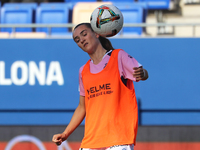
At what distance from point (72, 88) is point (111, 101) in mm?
2932

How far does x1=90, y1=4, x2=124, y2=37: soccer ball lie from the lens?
109 inches

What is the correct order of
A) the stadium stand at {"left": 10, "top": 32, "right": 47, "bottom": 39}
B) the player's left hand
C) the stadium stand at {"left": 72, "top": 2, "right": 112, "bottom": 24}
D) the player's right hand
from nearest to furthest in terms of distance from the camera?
the player's left hand < the player's right hand < the stadium stand at {"left": 10, "top": 32, "right": 47, "bottom": 39} < the stadium stand at {"left": 72, "top": 2, "right": 112, "bottom": 24}

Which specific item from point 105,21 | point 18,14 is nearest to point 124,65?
point 105,21

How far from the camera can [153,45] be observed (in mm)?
5363

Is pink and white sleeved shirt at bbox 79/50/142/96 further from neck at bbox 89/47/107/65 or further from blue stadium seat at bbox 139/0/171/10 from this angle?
blue stadium seat at bbox 139/0/171/10

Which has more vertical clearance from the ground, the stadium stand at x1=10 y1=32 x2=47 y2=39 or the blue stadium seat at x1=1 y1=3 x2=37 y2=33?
the blue stadium seat at x1=1 y1=3 x2=37 y2=33

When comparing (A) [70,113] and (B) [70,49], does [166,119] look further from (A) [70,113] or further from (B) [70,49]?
(B) [70,49]

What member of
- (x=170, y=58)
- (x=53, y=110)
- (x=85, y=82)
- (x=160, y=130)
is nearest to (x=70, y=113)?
(x=53, y=110)

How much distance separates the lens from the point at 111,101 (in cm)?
254

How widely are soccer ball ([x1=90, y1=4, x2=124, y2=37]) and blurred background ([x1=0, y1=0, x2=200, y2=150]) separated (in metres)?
2.39

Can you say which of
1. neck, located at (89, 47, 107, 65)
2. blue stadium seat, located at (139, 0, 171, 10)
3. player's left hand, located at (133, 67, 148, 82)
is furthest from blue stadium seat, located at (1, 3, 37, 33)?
player's left hand, located at (133, 67, 148, 82)

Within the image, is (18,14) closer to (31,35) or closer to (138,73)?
(31,35)

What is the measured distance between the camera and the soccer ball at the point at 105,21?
277 centimetres

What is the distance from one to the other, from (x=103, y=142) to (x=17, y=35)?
12.5 feet
